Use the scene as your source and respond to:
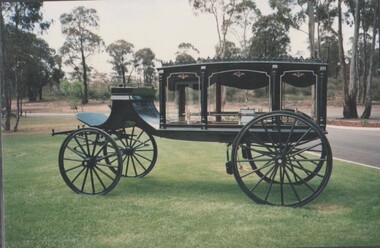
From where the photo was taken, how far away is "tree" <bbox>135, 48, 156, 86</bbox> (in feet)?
12.1

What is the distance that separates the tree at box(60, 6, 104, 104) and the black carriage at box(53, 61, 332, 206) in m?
0.41

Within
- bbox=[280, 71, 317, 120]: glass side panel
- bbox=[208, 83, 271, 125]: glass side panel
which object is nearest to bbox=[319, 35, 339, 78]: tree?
bbox=[280, 71, 317, 120]: glass side panel

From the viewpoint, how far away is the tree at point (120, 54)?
3619 mm

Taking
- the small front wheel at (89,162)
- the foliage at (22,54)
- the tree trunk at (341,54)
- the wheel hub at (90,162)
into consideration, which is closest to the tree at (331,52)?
the tree trunk at (341,54)

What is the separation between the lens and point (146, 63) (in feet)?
12.3

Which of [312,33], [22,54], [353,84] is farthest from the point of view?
[353,84]

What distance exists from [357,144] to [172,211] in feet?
6.16

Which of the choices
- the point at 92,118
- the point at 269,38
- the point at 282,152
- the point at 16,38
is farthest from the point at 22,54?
the point at 282,152

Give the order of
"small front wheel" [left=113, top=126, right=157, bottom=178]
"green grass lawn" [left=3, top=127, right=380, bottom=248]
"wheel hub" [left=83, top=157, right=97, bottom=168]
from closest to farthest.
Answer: "green grass lawn" [left=3, top=127, right=380, bottom=248] < "wheel hub" [left=83, top=157, right=97, bottom=168] < "small front wheel" [left=113, top=126, right=157, bottom=178]

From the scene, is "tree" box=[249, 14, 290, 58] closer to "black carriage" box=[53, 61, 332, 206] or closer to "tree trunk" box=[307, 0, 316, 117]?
"black carriage" box=[53, 61, 332, 206]

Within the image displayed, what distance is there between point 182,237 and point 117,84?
164 centimetres

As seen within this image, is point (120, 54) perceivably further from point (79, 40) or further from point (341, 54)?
point (341, 54)

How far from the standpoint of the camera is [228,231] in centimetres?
297

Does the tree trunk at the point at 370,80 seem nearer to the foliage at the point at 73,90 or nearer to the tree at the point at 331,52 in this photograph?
the tree at the point at 331,52
